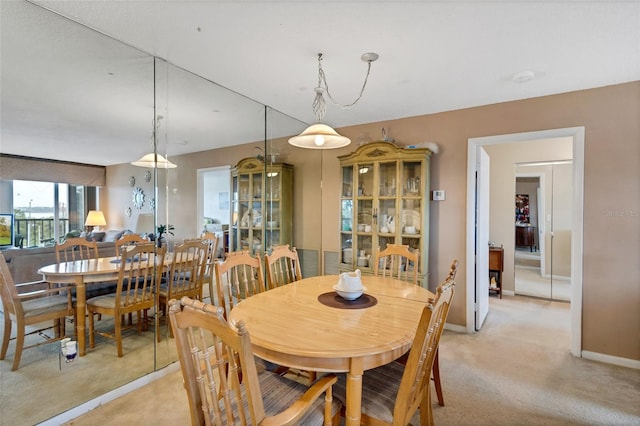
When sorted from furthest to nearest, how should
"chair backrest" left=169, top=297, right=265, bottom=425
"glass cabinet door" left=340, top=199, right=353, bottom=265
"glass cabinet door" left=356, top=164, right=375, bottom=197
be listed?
1. "glass cabinet door" left=340, top=199, right=353, bottom=265
2. "glass cabinet door" left=356, top=164, right=375, bottom=197
3. "chair backrest" left=169, top=297, right=265, bottom=425

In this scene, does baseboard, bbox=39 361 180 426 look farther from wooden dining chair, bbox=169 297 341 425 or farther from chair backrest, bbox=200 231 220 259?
wooden dining chair, bbox=169 297 341 425

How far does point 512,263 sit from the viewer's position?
476cm

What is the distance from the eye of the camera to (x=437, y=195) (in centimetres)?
353

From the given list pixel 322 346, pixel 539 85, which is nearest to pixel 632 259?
pixel 539 85

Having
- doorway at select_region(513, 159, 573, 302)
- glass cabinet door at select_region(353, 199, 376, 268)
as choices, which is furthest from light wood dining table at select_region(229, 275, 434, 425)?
doorway at select_region(513, 159, 573, 302)

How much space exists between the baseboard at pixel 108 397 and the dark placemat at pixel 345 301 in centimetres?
155

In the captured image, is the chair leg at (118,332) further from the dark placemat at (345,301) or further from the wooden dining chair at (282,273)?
the dark placemat at (345,301)

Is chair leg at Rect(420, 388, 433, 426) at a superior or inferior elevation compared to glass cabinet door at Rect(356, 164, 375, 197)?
inferior

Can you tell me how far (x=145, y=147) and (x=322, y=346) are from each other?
2195mm

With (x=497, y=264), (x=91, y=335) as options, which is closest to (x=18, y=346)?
(x=91, y=335)

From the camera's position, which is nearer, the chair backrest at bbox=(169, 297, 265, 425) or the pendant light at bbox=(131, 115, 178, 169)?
the chair backrest at bbox=(169, 297, 265, 425)

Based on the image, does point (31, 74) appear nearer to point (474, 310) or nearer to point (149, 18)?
point (149, 18)

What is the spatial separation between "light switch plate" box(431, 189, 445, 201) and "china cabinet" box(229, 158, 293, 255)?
1.89 m

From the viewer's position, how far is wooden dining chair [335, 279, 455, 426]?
1263 millimetres
